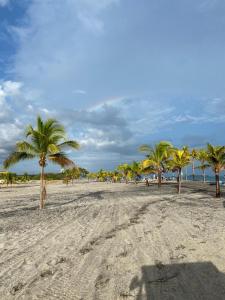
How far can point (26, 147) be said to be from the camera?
2298 centimetres

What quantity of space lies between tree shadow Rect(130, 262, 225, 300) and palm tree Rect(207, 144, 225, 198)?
918 inches

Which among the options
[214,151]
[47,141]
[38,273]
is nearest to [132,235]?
[38,273]

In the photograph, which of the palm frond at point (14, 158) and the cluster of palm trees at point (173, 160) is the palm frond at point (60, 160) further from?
the cluster of palm trees at point (173, 160)

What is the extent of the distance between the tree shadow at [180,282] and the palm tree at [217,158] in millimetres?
23311

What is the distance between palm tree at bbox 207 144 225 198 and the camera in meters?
30.6

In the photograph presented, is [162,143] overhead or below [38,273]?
overhead

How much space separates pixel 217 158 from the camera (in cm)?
3081

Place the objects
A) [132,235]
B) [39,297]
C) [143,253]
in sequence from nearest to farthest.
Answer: [39,297] → [143,253] → [132,235]

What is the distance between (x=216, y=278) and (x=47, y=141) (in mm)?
17335

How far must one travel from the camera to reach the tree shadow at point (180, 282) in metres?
6.55

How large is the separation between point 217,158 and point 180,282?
24.9 m

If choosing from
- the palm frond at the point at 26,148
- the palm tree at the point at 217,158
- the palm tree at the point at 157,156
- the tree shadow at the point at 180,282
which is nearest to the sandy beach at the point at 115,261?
the tree shadow at the point at 180,282

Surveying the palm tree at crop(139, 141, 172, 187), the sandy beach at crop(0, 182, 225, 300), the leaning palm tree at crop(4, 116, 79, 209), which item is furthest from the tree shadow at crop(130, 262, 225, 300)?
the palm tree at crop(139, 141, 172, 187)

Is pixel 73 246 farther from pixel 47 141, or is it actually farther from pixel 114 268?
pixel 47 141
